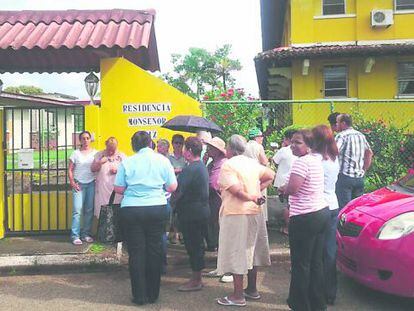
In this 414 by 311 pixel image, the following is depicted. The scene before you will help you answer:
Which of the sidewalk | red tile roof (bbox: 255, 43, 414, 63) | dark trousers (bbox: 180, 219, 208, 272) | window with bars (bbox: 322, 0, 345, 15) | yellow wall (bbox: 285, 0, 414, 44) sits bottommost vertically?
the sidewalk

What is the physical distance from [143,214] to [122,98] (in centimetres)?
281

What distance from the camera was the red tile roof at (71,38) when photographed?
676 cm

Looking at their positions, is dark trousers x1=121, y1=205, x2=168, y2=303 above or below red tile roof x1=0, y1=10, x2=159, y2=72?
below

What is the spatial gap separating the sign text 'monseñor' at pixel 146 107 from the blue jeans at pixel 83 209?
1.22 m

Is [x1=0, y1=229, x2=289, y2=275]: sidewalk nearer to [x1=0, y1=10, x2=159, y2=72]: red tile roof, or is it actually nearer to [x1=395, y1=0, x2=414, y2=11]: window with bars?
[x1=0, y1=10, x2=159, y2=72]: red tile roof

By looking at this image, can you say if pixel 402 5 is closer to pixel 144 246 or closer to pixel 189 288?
pixel 189 288

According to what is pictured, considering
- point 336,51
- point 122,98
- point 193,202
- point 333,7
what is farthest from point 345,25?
point 193,202

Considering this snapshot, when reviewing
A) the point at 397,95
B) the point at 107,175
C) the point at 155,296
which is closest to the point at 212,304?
the point at 155,296

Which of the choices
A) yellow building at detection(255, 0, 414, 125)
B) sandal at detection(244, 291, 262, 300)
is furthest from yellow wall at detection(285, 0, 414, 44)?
sandal at detection(244, 291, 262, 300)

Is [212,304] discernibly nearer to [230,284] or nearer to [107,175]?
[230,284]

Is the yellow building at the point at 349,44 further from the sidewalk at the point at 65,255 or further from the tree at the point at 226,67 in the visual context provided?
the tree at the point at 226,67

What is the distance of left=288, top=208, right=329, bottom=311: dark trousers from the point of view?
14.7ft

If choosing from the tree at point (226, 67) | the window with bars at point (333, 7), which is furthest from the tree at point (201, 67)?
the window with bars at point (333, 7)

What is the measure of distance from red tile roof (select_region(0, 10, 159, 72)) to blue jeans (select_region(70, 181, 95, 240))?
78.5 inches
